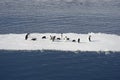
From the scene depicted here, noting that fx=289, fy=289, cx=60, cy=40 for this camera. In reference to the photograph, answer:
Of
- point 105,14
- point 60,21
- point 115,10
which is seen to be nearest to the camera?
point 60,21

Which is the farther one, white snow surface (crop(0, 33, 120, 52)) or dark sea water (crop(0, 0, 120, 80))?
white snow surface (crop(0, 33, 120, 52))

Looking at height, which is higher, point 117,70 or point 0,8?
point 0,8

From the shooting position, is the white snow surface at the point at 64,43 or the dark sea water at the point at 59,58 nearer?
the dark sea water at the point at 59,58

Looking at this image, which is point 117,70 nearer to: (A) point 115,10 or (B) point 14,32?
(B) point 14,32

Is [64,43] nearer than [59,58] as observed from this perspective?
No

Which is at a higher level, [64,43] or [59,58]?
[64,43]

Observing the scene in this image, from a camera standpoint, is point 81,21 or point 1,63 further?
point 81,21

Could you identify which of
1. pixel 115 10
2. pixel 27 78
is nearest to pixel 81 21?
pixel 115 10

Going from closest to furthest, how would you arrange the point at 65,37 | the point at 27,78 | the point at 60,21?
the point at 27,78, the point at 65,37, the point at 60,21
